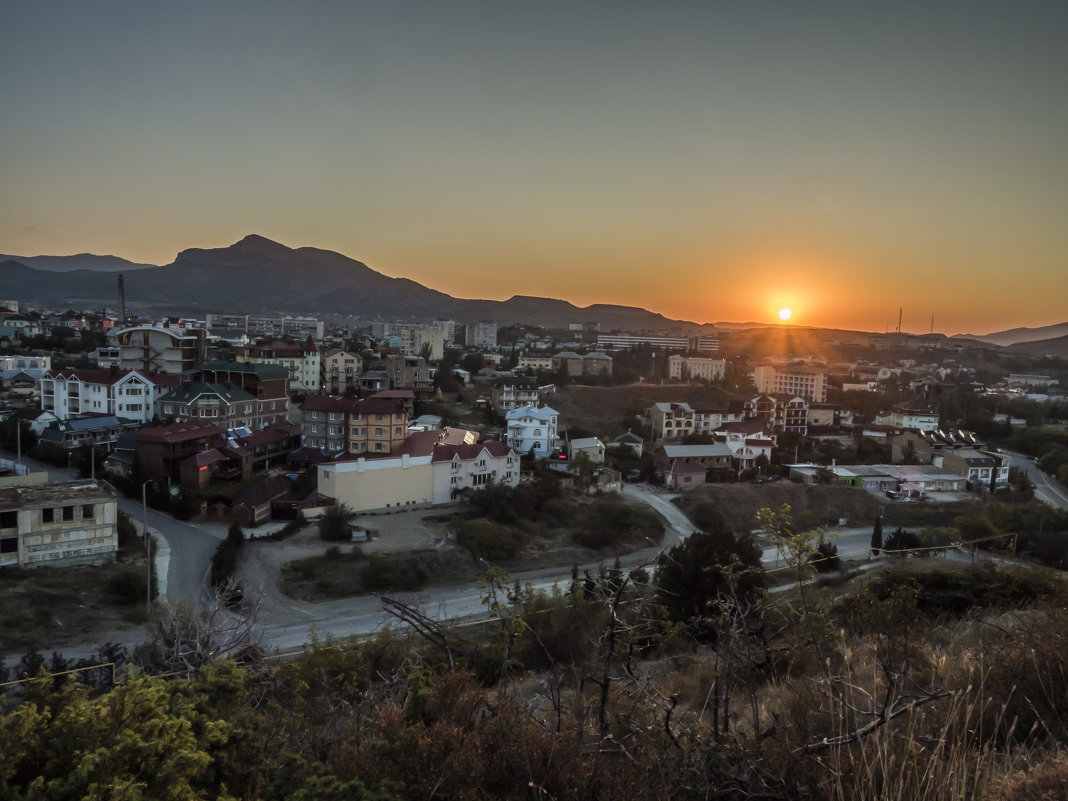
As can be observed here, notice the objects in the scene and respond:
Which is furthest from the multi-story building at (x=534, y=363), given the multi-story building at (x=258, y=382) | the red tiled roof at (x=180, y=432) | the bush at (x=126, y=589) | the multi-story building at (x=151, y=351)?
the bush at (x=126, y=589)

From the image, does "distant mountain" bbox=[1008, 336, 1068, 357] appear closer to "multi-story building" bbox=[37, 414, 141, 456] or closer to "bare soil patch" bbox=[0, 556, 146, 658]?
"multi-story building" bbox=[37, 414, 141, 456]

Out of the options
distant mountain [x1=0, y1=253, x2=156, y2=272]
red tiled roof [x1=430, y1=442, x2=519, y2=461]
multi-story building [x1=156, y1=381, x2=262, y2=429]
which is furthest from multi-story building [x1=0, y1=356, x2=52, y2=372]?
distant mountain [x1=0, y1=253, x2=156, y2=272]

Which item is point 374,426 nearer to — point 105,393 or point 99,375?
point 105,393

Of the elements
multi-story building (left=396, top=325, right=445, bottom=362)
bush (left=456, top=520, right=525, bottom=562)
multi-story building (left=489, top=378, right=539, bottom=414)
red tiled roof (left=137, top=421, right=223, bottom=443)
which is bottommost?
bush (left=456, top=520, right=525, bottom=562)

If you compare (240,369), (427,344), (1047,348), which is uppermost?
(1047,348)

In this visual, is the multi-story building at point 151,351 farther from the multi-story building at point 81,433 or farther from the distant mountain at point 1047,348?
the distant mountain at point 1047,348

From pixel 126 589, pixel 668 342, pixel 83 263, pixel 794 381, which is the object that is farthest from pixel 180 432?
pixel 83 263
